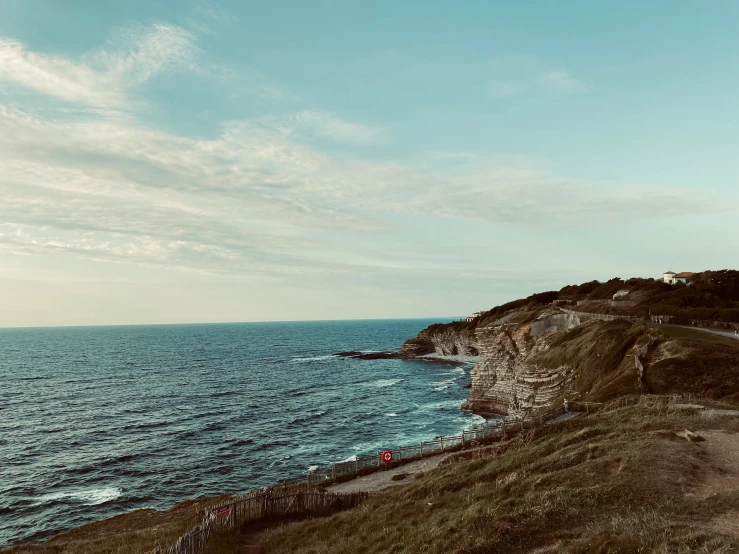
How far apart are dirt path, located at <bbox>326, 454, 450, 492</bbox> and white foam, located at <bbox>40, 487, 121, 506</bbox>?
21.7 m

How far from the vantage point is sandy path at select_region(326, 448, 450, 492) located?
29206 mm

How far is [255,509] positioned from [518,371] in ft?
157

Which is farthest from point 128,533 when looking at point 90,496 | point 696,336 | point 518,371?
point 696,336

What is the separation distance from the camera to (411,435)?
54156mm

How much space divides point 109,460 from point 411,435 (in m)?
32.9

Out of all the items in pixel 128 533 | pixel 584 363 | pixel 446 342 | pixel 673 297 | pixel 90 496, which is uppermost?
pixel 673 297

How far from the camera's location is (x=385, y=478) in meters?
31.2

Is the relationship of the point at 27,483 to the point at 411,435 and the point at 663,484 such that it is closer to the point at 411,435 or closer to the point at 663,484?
the point at 411,435

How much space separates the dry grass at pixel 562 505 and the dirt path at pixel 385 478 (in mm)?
3805

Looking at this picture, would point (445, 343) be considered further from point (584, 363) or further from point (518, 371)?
point (584, 363)

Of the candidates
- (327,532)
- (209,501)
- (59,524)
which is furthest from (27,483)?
(327,532)

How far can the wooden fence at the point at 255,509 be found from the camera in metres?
17.4

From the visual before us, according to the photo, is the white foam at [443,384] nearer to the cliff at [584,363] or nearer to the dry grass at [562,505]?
the cliff at [584,363]

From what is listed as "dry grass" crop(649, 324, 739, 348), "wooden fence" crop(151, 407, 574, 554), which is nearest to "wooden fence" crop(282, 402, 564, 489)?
"wooden fence" crop(151, 407, 574, 554)
